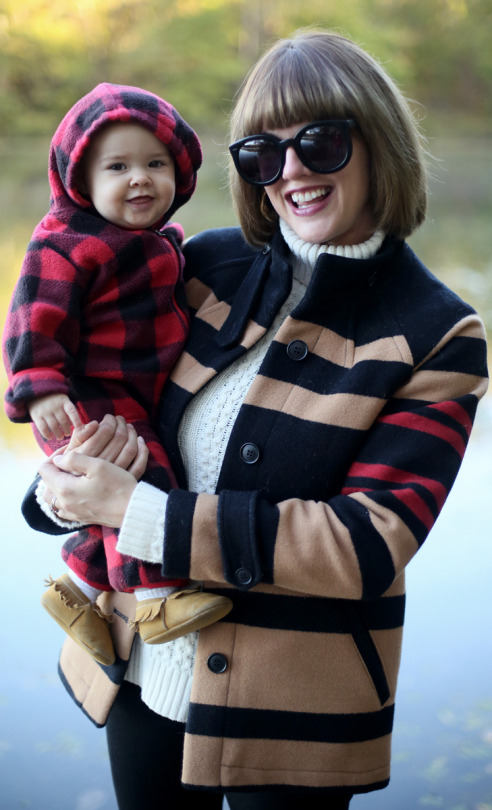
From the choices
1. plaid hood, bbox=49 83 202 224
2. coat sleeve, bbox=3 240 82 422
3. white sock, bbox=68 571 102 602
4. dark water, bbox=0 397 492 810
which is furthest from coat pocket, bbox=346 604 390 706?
dark water, bbox=0 397 492 810

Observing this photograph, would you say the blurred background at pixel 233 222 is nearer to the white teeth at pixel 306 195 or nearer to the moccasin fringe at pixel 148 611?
the white teeth at pixel 306 195

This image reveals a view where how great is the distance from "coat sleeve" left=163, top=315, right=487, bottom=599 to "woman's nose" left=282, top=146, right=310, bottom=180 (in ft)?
1.04

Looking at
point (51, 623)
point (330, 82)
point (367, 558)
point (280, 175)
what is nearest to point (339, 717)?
point (367, 558)

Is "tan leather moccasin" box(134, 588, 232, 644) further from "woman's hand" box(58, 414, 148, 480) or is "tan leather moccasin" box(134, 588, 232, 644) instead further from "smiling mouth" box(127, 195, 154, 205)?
"smiling mouth" box(127, 195, 154, 205)

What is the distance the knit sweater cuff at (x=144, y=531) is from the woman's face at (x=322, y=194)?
0.46 m

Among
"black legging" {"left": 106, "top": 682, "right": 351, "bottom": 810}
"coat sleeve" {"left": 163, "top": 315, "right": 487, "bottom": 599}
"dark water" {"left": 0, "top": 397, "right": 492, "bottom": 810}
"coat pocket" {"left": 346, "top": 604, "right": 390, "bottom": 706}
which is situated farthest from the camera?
"dark water" {"left": 0, "top": 397, "right": 492, "bottom": 810}

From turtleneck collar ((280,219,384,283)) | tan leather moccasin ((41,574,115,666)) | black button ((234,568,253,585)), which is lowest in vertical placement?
tan leather moccasin ((41,574,115,666))

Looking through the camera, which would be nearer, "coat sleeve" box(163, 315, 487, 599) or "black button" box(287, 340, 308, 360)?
"coat sleeve" box(163, 315, 487, 599)

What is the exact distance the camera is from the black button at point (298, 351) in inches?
43.4

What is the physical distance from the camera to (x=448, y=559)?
2545mm

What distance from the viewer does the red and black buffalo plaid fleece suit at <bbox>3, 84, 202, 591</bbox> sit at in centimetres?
117

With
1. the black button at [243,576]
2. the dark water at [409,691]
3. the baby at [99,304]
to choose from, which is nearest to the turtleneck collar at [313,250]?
the baby at [99,304]

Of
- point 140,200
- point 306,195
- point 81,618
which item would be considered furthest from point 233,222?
point 81,618

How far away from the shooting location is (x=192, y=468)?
1.16 m
